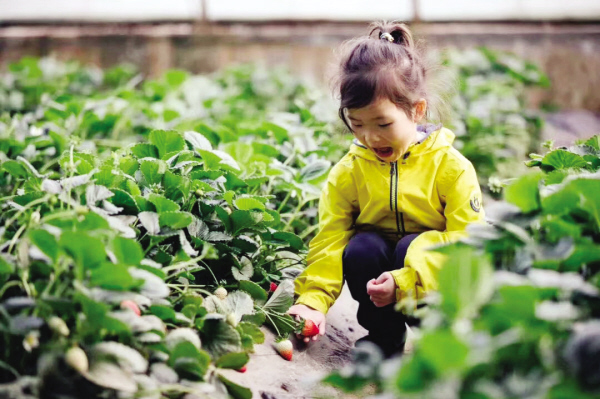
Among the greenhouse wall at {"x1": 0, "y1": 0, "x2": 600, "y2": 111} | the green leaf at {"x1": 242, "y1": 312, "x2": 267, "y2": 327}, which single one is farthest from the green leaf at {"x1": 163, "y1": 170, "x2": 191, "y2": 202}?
the greenhouse wall at {"x1": 0, "y1": 0, "x2": 600, "y2": 111}

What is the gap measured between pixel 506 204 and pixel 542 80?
311cm

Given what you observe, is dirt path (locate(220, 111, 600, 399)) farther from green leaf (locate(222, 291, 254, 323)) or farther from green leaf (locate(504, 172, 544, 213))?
green leaf (locate(504, 172, 544, 213))

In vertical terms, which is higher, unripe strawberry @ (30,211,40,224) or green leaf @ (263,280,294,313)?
unripe strawberry @ (30,211,40,224)

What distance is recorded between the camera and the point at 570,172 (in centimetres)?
145

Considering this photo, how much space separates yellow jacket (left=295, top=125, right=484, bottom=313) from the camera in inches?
61.4

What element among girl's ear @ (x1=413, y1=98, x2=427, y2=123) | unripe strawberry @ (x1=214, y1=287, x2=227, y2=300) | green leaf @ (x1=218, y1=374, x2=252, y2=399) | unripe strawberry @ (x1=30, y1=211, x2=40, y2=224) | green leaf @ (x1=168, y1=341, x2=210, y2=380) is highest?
girl's ear @ (x1=413, y1=98, x2=427, y2=123)

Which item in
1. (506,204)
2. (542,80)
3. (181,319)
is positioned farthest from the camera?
(542,80)

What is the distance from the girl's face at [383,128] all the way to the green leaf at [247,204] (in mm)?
295

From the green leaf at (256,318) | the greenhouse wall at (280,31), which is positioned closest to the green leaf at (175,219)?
the green leaf at (256,318)

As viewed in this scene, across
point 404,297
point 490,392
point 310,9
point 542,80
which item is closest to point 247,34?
point 310,9

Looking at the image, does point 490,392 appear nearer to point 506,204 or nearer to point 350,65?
point 506,204

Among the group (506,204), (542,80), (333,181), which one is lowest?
(542,80)

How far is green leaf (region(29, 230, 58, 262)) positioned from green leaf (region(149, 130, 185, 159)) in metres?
0.62

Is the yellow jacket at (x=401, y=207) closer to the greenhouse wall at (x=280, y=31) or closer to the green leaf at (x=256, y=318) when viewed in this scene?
the green leaf at (x=256, y=318)
